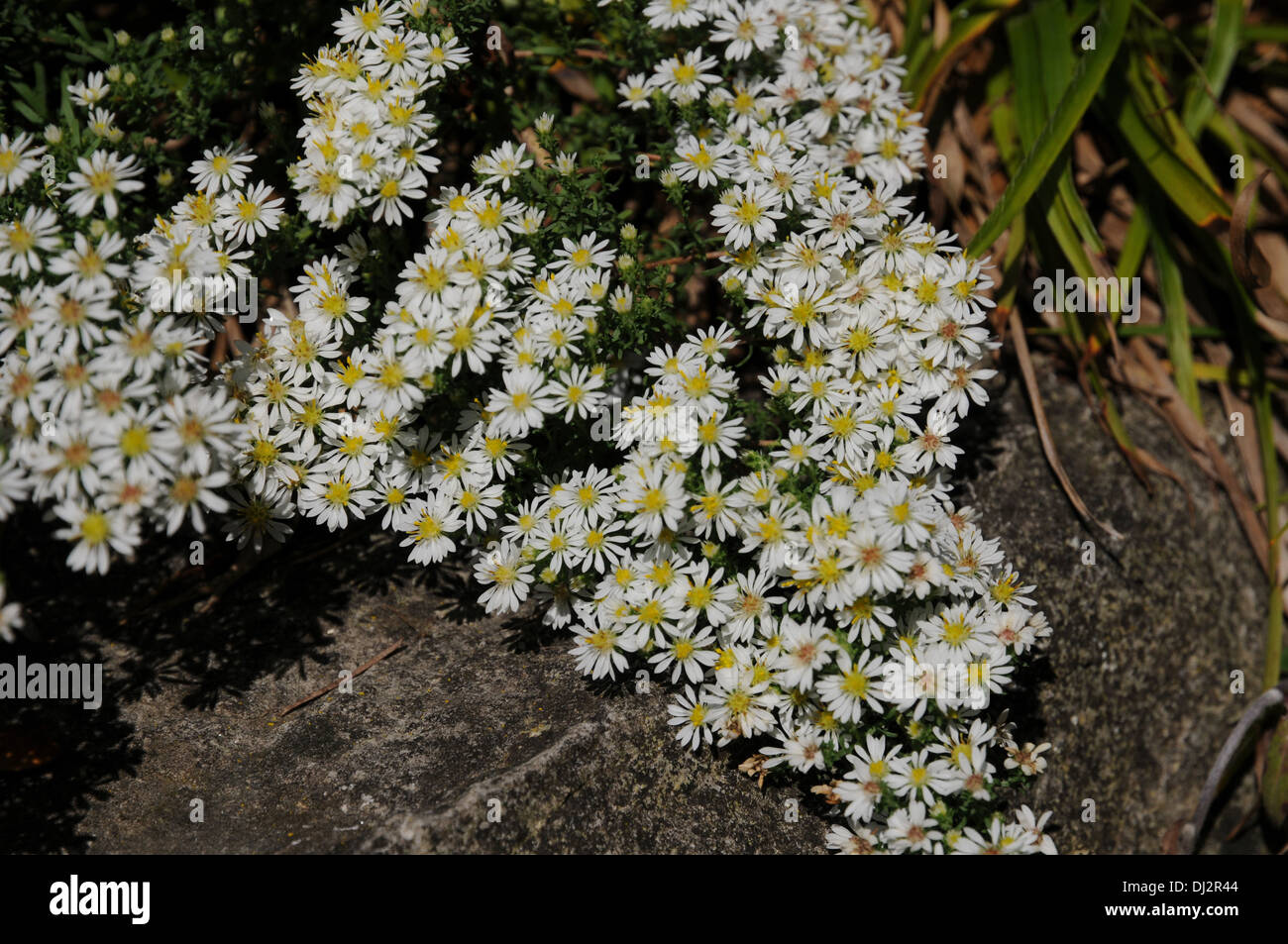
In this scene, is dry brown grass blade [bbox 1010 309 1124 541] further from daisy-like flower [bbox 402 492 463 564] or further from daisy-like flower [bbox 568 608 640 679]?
daisy-like flower [bbox 402 492 463 564]

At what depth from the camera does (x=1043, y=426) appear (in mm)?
2943

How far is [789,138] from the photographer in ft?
8.36

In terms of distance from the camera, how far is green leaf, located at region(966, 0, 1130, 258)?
272cm

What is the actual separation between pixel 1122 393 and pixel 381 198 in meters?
2.47

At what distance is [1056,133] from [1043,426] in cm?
85

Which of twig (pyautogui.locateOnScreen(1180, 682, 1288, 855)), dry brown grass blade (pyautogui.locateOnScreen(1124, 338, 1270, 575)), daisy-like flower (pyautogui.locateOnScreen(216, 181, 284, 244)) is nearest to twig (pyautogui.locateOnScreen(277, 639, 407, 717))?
daisy-like flower (pyautogui.locateOnScreen(216, 181, 284, 244))

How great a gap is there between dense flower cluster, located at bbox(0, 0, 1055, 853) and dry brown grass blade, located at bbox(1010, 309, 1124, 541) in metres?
0.63

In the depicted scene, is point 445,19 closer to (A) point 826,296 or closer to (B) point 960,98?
(A) point 826,296

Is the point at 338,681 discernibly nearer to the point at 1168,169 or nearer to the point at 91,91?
the point at 91,91

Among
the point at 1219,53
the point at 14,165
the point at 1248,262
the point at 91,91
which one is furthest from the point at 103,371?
the point at 1219,53

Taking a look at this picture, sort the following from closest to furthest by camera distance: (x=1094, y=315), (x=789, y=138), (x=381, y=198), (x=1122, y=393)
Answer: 1. (x=381, y=198)
2. (x=789, y=138)
3. (x=1094, y=315)
4. (x=1122, y=393)

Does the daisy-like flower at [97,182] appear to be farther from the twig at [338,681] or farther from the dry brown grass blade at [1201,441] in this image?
the dry brown grass blade at [1201,441]

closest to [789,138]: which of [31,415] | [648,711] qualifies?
[648,711]

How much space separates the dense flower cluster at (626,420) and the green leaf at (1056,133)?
1.02ft
